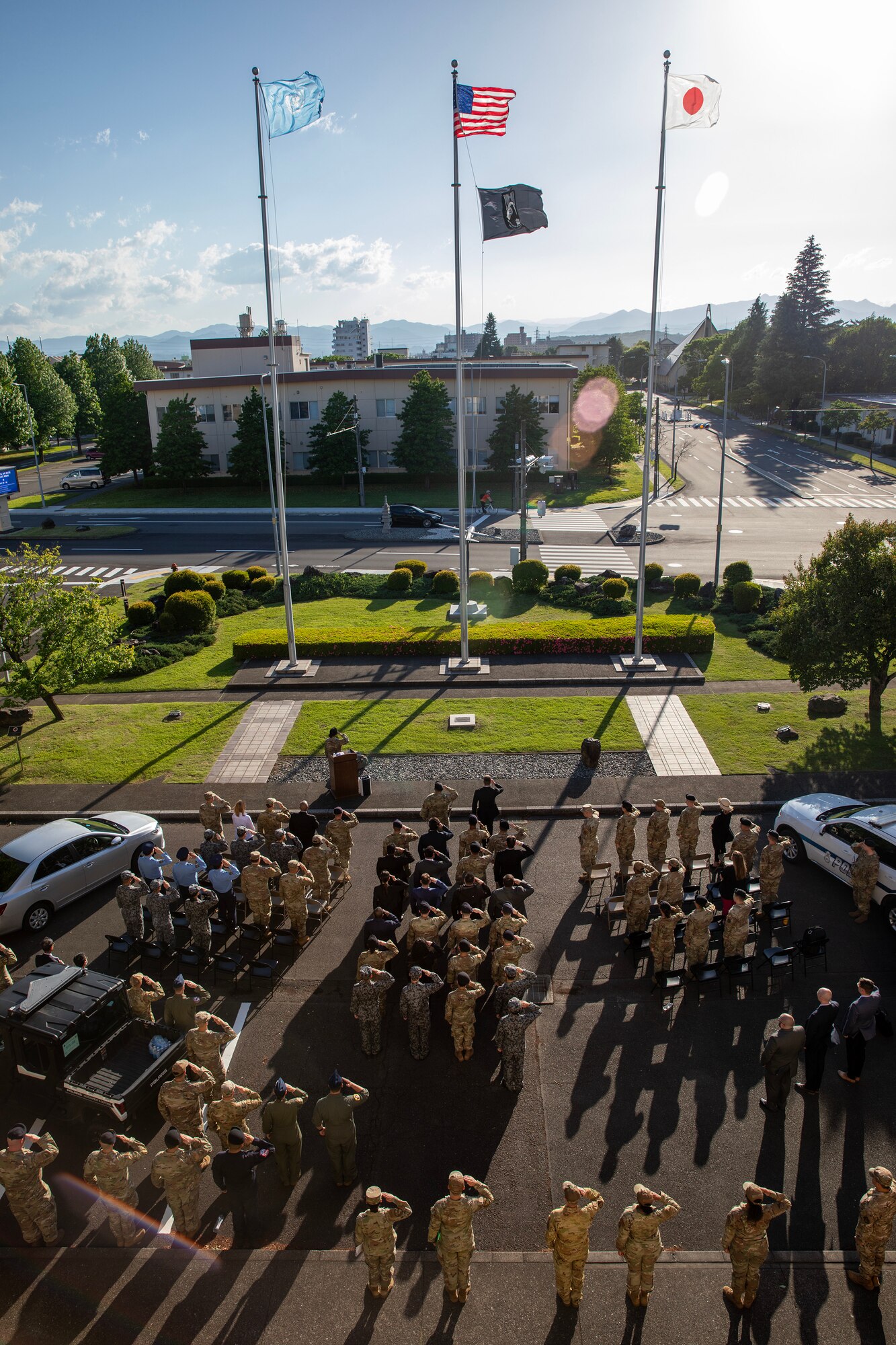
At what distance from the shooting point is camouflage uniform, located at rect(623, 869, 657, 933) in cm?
1277

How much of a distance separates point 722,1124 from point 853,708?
563 inches

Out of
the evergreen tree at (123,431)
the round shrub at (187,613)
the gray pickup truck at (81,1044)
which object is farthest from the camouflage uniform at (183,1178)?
the evergreen tree at (123,431)

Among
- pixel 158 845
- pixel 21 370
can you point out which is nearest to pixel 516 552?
pixel 158 845

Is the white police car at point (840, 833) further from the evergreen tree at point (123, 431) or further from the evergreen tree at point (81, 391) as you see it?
the evergreen tree at point (81, 391)

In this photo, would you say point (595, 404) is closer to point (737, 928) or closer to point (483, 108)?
point (483, 108)

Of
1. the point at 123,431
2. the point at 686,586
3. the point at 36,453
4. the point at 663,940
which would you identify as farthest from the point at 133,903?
the point at 36,453

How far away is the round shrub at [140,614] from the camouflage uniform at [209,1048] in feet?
65.6

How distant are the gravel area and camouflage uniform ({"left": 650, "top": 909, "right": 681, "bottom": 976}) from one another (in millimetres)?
6323

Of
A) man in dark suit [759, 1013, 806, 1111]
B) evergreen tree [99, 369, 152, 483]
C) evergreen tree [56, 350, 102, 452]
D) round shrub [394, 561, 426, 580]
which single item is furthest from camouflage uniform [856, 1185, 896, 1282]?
evergreen tree [56, 350, 102, 452]

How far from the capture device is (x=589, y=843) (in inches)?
564

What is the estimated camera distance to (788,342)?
85875 mm

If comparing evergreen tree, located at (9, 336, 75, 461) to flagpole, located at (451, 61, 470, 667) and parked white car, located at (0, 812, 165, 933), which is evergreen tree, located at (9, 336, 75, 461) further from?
parked white car, located at (0, 812, 165, 933)

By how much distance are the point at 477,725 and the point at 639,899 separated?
8408mm

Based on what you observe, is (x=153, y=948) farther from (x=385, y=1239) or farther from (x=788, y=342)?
(x=788, y=342)
